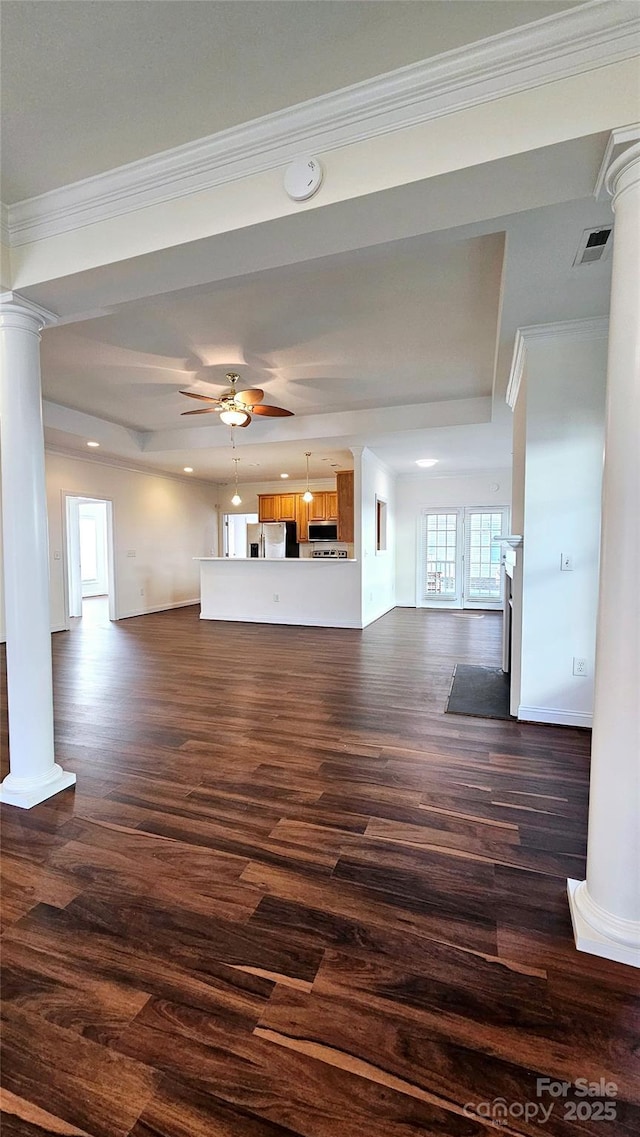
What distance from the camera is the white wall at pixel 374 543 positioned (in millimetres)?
6341

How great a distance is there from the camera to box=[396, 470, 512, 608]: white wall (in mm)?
8086

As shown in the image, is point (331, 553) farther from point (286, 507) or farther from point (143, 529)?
point (143, 529)

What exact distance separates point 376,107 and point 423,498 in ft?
A: 23.9

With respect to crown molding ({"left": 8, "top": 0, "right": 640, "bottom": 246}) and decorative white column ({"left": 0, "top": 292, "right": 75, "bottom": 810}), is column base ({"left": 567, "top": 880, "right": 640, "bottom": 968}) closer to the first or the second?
decorative white column ({"left": 0, "top": 292, "right": 75, "bottom": 810})

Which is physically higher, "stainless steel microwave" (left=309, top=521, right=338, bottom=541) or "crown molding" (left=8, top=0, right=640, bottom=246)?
"crown molding" (left=8, top=0, right=640, bottom=246)

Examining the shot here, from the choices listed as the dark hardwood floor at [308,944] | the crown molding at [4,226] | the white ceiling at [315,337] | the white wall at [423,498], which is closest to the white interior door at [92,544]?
the white ceiling at [315,337]

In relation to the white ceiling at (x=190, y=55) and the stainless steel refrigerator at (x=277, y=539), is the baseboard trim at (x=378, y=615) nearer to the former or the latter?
the stainless steel refrigerator at (x=277, y=539)

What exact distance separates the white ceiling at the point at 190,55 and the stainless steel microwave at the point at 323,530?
7.13m

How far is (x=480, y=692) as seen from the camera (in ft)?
12.4

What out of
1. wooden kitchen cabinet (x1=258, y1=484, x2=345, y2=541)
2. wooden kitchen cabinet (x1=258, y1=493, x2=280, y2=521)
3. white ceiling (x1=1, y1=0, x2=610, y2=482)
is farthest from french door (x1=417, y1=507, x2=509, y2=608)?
white ceiling (x1=1, y1=0, x2=610, y2=482)

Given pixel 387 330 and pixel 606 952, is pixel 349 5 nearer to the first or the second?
pixel 387 330

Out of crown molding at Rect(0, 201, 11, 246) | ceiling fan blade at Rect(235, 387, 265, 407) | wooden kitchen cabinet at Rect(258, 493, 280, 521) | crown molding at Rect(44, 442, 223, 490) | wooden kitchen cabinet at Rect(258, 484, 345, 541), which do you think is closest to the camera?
crown molding at Rect(0, 201, 11, 246)

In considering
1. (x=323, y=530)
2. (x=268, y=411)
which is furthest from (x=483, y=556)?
(x=268, y=411)

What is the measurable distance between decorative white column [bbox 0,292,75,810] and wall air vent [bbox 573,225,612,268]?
2541 mm
